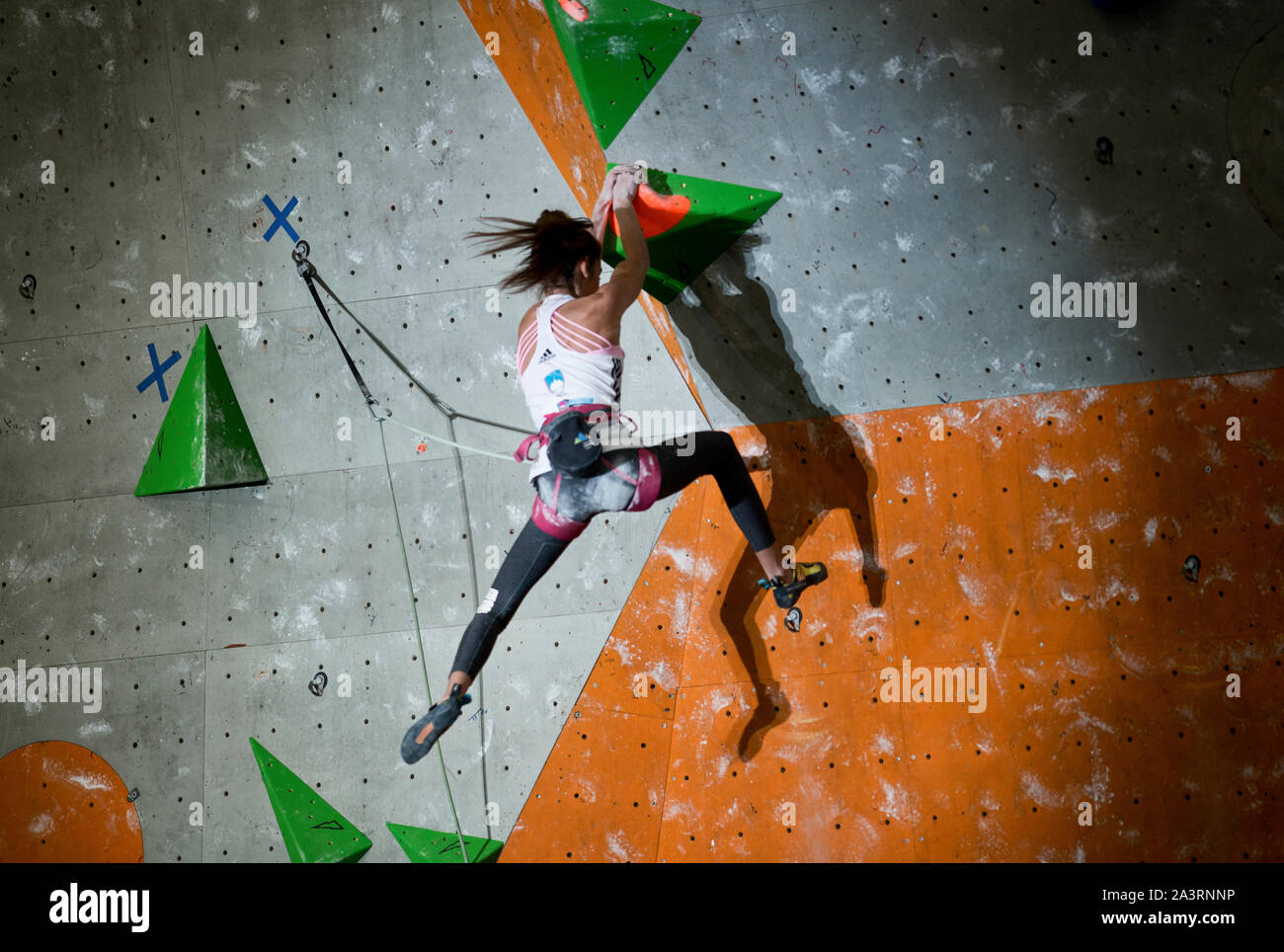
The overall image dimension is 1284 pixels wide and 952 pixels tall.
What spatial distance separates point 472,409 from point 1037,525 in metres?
1.96

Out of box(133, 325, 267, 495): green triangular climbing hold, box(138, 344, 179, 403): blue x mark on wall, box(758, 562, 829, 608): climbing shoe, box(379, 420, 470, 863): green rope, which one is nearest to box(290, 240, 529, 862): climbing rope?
box(379, 420, 470, 863): green rope

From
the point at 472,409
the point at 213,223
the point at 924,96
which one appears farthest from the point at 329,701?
the point at 924,96

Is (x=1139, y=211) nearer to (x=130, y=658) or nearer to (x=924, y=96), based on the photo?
(x=924, y=96)

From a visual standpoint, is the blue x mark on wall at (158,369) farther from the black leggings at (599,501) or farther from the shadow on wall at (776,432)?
the shadow on wall at (776,432)

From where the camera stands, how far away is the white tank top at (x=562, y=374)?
271 cm

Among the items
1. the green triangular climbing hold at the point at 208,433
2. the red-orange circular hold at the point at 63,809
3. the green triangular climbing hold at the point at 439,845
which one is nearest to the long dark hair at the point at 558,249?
the green triangular climbing hold at the point at 208,433

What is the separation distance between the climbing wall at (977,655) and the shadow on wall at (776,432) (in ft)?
0.03

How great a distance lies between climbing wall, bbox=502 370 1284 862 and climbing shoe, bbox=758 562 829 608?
0.12 m

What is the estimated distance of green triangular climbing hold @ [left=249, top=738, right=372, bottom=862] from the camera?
11.7 feet

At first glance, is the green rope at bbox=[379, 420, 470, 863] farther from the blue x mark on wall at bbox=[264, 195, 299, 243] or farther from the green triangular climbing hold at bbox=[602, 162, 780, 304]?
the green triangular climbing hold at bbox=[602, 162, 780, 304]

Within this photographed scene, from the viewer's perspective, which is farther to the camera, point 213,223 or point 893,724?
point 213,223

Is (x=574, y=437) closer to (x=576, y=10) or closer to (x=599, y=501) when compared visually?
(x=599, y=501)

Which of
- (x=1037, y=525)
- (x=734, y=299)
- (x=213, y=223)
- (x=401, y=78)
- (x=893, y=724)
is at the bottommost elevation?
(x=893, y=724)
